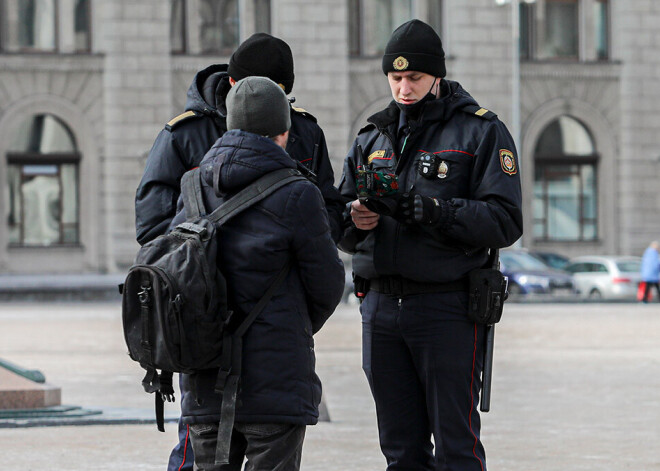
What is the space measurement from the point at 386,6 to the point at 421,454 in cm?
3608

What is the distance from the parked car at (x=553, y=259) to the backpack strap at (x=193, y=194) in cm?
3286

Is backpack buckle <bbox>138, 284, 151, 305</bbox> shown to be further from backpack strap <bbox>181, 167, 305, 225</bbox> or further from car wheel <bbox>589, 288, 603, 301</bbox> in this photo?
car wheel <bbox>589, 288, 603, 301</bbox>

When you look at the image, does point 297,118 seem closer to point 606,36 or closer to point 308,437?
point 308,437

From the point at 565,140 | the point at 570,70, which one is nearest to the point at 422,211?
the point at 565,140

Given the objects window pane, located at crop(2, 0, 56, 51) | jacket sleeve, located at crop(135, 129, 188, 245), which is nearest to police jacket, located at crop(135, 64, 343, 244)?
jacket sleeve, located at crop(135, 129, 188, 245)

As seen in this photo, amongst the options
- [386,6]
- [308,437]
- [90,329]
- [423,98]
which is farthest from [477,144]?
[386,6]

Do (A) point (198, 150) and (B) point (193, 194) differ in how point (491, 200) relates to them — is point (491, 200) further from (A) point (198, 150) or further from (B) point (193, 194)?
(B) point (193, 194)

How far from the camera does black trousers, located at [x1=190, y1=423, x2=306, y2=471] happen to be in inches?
193

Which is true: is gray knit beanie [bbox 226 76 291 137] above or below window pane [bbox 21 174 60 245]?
above

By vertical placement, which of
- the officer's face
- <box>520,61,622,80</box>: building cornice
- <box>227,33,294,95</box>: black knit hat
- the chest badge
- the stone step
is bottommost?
the stone step

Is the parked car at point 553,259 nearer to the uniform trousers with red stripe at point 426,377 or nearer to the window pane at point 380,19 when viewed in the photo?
the window pane at point 380,19

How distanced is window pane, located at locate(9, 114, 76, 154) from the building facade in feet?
0.12

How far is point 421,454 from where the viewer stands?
5805mm

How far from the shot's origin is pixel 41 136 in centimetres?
3822
